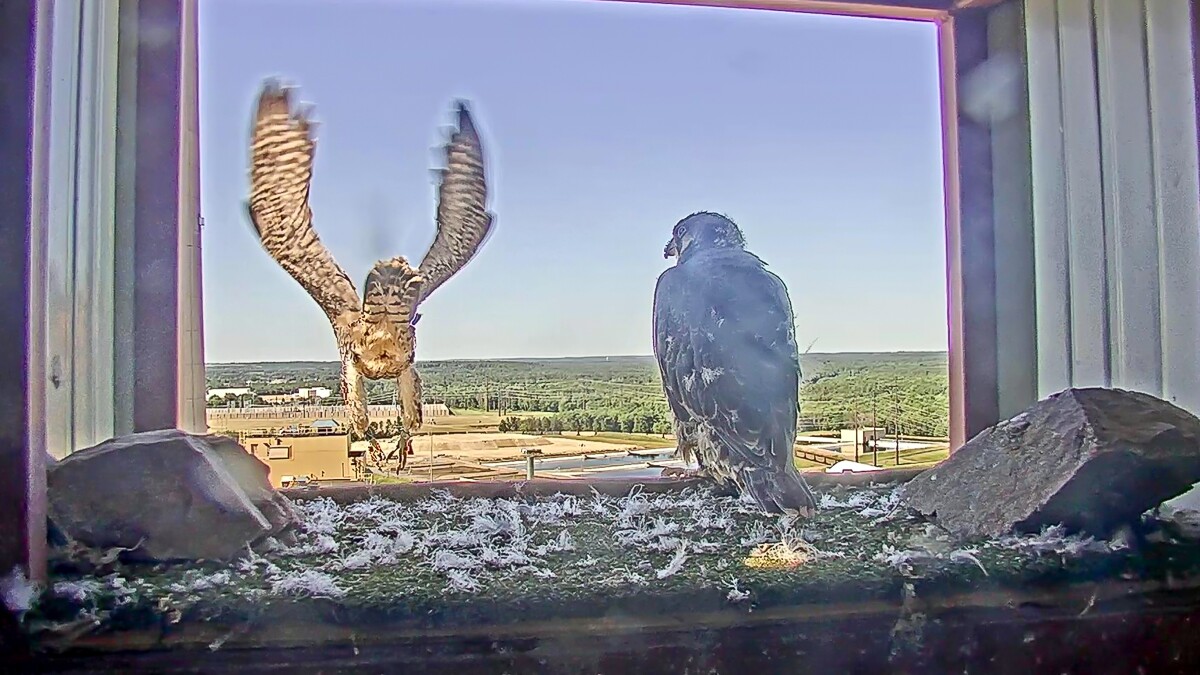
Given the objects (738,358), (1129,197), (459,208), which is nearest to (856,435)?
(738,358)

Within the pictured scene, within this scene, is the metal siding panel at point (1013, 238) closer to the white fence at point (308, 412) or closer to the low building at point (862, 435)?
the low building at point (862, 435)

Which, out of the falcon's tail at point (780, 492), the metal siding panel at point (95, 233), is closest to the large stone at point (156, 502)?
the metal siding panel at point (95, 233)

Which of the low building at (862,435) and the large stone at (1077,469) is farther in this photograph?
the low building at (862,435)

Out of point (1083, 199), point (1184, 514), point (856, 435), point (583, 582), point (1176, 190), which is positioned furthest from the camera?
point (856, 435)

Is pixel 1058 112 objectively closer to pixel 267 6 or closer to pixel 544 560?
pixel 544 560

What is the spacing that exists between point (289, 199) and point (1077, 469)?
4.01 ft

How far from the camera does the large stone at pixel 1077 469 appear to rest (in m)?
0.87

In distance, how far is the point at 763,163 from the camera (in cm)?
134

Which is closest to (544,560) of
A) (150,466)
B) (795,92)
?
(150,466)

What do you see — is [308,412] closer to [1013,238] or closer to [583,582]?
[583,582]

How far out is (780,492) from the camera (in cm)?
111

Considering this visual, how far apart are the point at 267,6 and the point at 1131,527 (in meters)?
1.42

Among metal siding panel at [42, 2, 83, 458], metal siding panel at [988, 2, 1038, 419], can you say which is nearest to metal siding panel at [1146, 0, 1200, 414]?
metal siding panel at [988, 2, 1038, 419]

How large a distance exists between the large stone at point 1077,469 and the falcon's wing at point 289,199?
3.23 feet
